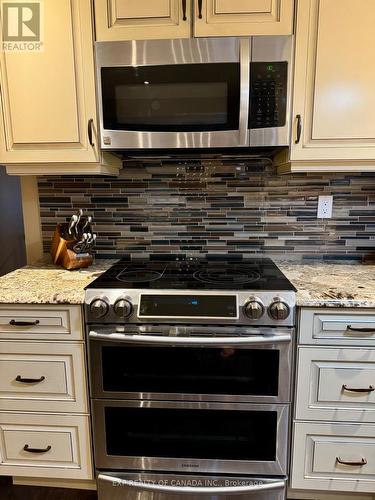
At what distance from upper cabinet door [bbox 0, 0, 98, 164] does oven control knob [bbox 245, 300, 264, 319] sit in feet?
2.99

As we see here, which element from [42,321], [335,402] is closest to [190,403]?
[335,402]

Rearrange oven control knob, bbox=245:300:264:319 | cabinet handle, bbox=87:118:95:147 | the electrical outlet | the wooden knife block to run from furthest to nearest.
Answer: the electrical outlet
the wooden knife block
cabinet handle, bbox=87:118:95:147
oven control knob, bbox=245:300:264:319

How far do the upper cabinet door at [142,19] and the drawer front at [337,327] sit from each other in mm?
1221

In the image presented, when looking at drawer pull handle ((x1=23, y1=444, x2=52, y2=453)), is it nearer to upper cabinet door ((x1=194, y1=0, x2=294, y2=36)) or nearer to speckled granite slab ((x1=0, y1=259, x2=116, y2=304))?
speckled granite slab ((x1=0, y1=259, x2=116, y2=304))

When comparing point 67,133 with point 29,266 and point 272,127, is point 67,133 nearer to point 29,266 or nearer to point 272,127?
point 29,266

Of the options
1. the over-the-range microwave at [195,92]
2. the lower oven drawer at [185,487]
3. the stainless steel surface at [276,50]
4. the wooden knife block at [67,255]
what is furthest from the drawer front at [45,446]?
the stainless steel surface at [276,50]

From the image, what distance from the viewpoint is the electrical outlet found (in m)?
1.72

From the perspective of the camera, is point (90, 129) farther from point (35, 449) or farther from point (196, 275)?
point (35, 449)

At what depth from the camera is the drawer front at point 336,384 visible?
1247 millimetres

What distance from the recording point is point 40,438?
1.40 m

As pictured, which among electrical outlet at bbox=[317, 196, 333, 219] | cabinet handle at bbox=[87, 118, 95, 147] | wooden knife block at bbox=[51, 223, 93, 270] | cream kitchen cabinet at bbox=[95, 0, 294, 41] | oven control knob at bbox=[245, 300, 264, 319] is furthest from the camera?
electrical outlet at bbox=[317, 196, 333, 219]

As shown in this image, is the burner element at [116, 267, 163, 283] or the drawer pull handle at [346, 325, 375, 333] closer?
the drawer pull handle at [346, 325, 375, 333]

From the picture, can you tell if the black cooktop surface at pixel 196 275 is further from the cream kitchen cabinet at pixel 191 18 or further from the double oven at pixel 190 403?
the cream kitchen cabinet at pixel 191 18

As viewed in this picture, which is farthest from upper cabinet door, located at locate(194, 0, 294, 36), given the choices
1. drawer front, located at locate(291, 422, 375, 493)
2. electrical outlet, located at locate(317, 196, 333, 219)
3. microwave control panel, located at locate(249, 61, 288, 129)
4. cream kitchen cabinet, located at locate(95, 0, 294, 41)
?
drawer front, located at locate(291, 422, 375, 493)
